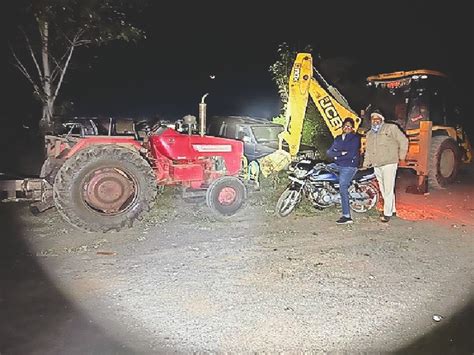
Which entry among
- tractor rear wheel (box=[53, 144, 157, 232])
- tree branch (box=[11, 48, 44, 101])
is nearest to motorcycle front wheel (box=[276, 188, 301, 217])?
tractor rear wheel (box=[53, 144, 157, 232])

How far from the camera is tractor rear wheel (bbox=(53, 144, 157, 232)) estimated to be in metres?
7.26

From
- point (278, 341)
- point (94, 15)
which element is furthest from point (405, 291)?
point (94, 15)

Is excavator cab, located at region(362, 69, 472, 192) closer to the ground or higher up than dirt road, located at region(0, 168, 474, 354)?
higher up

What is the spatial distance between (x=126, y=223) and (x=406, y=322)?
4.54m

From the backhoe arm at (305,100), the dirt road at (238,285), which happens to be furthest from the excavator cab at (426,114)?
the dirt road at (238,285)

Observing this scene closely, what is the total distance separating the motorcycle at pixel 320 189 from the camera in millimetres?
8656

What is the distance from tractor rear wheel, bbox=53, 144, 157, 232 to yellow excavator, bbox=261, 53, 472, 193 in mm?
4120

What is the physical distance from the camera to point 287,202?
8.62m

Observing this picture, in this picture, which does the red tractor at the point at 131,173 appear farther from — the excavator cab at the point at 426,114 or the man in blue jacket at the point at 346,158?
the excavator cab at the point at 426,114

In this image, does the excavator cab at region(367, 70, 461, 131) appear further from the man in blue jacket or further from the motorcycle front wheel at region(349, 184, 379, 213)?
the man in blue jacket

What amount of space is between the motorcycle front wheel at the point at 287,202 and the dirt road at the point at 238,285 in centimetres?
21

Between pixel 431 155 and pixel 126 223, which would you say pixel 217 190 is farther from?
pixel 431 155

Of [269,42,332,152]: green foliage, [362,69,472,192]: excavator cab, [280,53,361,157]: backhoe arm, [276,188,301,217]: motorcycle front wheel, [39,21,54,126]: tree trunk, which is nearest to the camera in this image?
[276,188,301,217]: motorcycle front wheel

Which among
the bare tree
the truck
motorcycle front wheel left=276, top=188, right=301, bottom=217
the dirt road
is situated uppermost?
the bare tree
